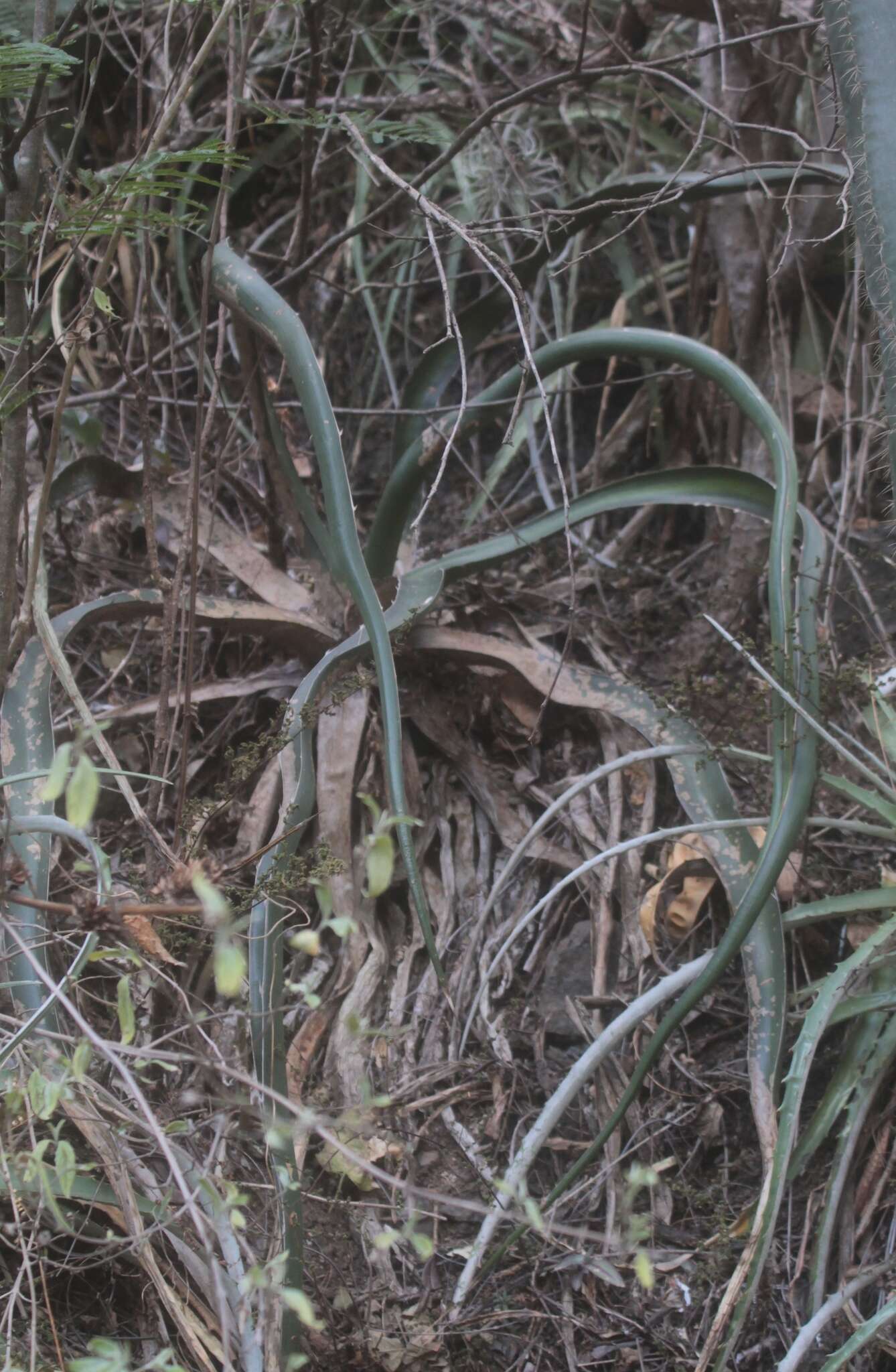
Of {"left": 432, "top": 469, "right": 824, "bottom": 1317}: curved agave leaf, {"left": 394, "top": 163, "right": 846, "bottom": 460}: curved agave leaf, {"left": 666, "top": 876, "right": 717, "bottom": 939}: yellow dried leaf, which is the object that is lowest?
{"left": 666, "top": 876, "right": 717, "bottom": 939}: yellow dried leaf

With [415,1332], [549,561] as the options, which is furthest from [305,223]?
[415,1332]

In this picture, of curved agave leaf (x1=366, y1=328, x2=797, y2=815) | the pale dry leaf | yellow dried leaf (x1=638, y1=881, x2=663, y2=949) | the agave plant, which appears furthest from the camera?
yellow dried leaf (x1=638, y1=881, x2=663, y2=949)

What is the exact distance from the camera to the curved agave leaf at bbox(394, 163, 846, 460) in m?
1.45

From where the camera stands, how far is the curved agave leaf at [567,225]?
1.45 metres

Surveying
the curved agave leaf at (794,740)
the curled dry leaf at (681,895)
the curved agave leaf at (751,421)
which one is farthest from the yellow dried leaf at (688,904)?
the curved agave leaf at (751,421)

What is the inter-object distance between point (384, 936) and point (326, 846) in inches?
13.4

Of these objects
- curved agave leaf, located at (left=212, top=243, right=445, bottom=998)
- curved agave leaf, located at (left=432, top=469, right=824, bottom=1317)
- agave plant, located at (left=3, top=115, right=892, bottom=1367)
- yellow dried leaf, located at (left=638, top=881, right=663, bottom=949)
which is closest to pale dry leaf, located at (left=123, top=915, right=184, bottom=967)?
agave plant, located at (left=3, top=115, right=892, bottom=1367)

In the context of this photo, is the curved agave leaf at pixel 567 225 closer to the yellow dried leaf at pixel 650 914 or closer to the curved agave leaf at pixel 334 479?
the curved agave leaf at pixel 334 479

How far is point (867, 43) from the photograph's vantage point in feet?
3.55

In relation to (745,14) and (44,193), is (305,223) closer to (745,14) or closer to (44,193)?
(44,193)

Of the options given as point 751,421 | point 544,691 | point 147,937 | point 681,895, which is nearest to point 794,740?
point 681,895

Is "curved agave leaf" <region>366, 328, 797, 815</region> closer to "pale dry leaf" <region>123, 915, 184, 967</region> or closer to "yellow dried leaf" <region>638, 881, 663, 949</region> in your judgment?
"yellow dried leaf" <region>638, 881, 663, 949</region>

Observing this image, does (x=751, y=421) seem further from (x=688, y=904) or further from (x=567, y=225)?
(x=688, y=904)

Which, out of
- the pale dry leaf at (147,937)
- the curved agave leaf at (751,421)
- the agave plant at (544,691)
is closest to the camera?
the pale dry leaf at (147,937)
